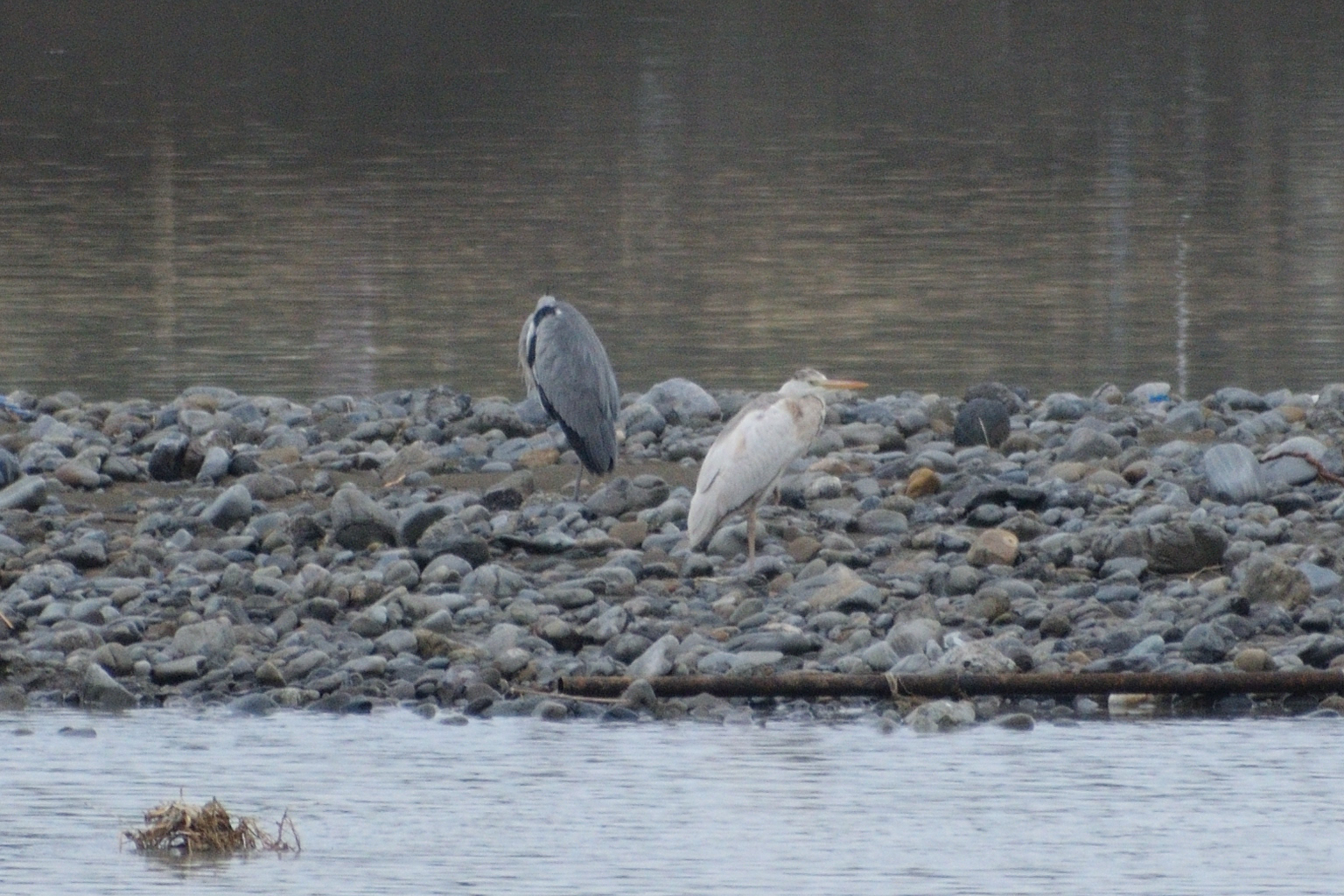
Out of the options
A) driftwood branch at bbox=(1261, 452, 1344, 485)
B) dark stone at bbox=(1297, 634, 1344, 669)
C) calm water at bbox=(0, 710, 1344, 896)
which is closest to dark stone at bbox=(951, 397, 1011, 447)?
driftwood branch at bbox=(1261, 452, 1344, 485)

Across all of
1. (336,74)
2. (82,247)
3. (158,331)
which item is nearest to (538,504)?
(158,331)

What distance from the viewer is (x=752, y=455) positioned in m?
11.8

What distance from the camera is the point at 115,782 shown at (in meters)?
9.34

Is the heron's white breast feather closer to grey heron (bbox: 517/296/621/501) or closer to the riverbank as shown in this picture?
the riverbank

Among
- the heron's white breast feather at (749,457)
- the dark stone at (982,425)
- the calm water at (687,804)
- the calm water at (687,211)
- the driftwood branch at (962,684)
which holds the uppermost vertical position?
the heron's white breast feather at (749,457)

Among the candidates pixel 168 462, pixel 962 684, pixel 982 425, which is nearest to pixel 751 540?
pixel 962 684

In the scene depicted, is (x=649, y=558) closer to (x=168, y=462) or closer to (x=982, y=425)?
(x=982, y=425)

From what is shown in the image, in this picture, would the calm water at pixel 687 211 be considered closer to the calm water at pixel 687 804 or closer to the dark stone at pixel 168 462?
the dark stone at pixel 168 462

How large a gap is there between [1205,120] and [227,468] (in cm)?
3332

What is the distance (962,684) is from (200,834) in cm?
297

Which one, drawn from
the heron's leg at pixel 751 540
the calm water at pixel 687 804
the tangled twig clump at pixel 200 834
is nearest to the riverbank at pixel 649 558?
the heron's leg at pixel 751 540

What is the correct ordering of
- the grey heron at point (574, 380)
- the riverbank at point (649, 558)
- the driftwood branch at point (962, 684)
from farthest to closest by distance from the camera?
the grey heron at point (574, 380) → the riverbank at point (649, 558) → the driftwood branch at point (962, 684)

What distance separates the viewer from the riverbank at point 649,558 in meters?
10.4

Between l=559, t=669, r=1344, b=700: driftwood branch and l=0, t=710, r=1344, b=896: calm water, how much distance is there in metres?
0.15
